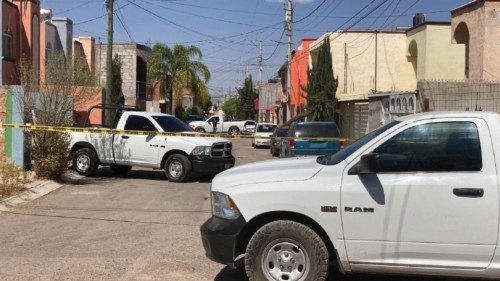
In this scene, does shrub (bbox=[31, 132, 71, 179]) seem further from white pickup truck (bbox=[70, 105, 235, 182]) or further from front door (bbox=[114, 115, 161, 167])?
front door (bbox=[114, 115, 161, 167])

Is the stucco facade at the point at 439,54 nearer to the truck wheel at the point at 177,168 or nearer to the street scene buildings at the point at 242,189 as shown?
the street scene buildings at the point at 242,189

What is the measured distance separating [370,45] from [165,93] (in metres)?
20.2

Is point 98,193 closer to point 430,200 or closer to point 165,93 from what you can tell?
point 430,200

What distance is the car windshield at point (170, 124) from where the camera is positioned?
A: 16.5 meters

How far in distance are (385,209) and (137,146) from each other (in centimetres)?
1147

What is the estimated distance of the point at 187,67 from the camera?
51.5 metres

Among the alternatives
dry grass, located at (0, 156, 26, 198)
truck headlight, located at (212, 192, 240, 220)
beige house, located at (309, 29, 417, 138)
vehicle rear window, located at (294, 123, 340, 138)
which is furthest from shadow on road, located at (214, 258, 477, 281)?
beige house, located at (309, 29, 417, 138)

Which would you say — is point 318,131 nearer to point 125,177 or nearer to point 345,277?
point 125,177

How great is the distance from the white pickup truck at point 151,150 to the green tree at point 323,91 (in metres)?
20.1

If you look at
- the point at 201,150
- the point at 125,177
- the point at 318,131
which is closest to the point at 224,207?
the point at 201,150

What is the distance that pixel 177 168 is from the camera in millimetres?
16016

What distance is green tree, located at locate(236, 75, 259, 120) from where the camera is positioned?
315 ft

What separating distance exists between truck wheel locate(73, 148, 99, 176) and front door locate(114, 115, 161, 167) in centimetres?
64

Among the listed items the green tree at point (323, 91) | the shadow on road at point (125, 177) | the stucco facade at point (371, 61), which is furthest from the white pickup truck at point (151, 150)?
the stucco facade at point (371, 61)
